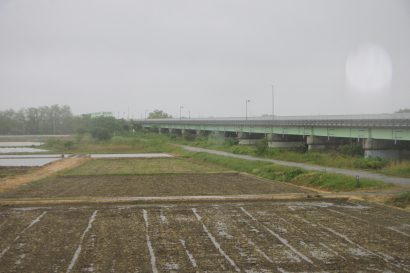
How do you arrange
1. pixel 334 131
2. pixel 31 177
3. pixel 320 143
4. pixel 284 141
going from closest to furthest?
pixel 31 177 → pixel 334 131 → pixel 320 143 → pixel 284 141

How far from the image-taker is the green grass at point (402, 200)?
2291 cm

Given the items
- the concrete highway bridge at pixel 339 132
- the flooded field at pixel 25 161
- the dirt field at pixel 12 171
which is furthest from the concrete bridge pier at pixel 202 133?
the dirt field at pixel 12 171

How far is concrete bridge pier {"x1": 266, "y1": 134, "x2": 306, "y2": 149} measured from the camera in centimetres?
5828

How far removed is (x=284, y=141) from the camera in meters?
59.5

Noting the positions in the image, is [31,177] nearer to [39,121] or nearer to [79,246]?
[79,246]

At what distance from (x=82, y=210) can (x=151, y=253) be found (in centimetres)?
878

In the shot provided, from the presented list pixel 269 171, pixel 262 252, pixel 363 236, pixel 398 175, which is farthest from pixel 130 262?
pixel 269 171

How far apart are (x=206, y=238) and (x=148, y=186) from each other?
15.4 metres

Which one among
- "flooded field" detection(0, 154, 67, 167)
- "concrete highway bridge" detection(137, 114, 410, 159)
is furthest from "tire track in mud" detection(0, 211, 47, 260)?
"flooded field" detection(0, 154, 67, 167)

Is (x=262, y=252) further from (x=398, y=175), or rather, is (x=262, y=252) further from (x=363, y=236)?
(x=398, y=175)

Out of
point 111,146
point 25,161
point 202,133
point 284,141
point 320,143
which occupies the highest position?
point 320,143

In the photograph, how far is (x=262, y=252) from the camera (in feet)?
48.9

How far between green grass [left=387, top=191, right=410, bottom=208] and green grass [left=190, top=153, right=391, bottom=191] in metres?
3.78

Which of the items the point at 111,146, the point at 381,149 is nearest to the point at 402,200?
the point at 381,149
